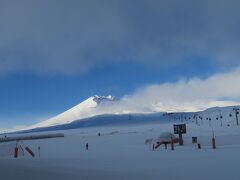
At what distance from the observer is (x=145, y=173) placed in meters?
10.8

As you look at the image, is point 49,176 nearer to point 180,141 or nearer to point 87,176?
point 87,176

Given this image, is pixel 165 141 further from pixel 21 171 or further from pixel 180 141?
pixel 21 171

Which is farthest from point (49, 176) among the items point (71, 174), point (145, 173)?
point (145, 173)

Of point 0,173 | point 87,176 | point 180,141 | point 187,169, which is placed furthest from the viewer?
point 180,141

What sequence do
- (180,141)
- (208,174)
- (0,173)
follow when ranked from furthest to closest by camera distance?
(180,141), (208,174), (0,173)

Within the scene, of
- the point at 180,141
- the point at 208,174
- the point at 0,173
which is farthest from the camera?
the point at 180,141

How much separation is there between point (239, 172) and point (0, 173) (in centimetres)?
704

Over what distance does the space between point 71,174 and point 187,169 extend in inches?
157

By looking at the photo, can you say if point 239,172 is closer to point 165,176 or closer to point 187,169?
point 187,169

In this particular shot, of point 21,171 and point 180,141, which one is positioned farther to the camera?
point 180,141

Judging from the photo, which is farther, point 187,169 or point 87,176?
point 187,169

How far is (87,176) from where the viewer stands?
10.0 metres

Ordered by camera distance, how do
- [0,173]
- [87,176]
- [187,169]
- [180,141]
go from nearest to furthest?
[0,173]
[87,176]
[187,169]
[180,141]

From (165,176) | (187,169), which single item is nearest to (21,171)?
(165,176)
